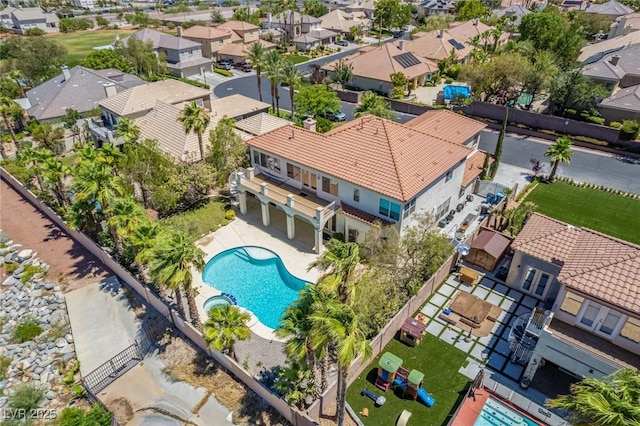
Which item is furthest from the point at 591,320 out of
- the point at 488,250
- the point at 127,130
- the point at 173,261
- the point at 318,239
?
the point at 127,130

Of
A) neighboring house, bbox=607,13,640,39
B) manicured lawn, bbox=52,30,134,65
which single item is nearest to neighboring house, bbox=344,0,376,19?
manicured lawn, bbox=52,30,134,65

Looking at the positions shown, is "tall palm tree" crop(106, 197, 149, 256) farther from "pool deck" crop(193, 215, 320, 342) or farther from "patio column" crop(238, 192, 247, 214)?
"patio column" crop(238, 192, 247, 214)

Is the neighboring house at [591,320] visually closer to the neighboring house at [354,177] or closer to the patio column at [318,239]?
the neighboring house at [354,177]

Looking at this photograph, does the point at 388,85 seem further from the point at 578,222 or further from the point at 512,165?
the point at 578,222

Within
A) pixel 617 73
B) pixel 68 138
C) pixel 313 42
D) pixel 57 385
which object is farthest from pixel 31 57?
pixel 617 73

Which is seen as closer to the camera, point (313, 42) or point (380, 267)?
point (380, 267)

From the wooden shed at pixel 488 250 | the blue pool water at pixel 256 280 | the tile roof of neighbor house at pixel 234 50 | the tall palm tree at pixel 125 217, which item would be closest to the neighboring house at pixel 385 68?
the tile roof of neighbor house at pixel 234 50

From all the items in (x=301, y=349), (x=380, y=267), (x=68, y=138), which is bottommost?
(x=68, y=138)

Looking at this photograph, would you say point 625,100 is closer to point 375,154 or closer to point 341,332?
point 375,154
